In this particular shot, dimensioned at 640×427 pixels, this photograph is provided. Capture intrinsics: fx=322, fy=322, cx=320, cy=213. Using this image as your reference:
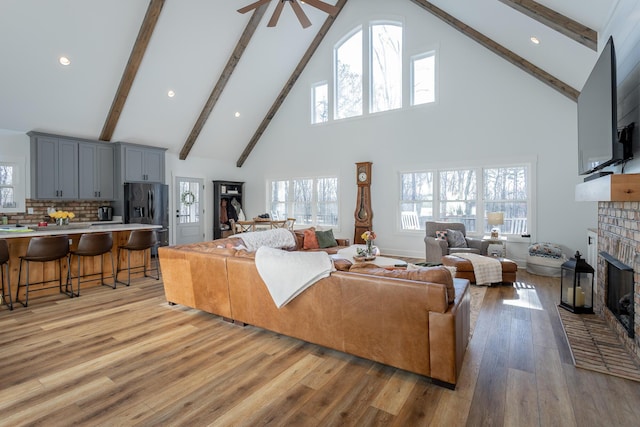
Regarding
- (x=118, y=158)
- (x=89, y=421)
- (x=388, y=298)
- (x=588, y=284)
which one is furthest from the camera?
(x=118, y=158)


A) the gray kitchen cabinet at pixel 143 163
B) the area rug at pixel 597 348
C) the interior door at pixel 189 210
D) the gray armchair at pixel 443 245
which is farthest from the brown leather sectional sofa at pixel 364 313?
the interior door at pixel 189 210

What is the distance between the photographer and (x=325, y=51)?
26.9 feet

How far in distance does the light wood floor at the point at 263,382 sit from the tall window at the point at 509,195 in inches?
125

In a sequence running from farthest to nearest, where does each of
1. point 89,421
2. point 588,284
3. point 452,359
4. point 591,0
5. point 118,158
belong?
point 118,158 → point 588,284 → point 591,0 → point 452,359 → point 89,421

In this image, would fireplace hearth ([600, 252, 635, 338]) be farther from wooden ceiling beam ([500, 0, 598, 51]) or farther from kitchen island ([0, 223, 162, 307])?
kitchen island ([0, 223, 162, 307])

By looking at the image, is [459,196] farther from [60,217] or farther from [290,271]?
[60,217]

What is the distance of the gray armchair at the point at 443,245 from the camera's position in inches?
213

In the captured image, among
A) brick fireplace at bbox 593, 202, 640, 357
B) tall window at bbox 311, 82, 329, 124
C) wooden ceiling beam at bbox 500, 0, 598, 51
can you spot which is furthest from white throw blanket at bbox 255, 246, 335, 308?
tall window at bbox 311, 82, 329, 124

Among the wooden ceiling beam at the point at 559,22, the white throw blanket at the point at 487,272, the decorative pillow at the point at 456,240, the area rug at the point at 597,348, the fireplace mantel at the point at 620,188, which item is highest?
the wooden ceiling beam at the point at 559,22

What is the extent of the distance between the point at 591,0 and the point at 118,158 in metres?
7.97

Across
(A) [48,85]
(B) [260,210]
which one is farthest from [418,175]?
(A) [48,85]

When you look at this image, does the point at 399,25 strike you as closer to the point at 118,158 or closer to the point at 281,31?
the point at 281,31

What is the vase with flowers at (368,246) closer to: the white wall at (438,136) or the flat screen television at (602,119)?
the flat screen television at (602,119)

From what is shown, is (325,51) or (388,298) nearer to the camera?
(388,298)
